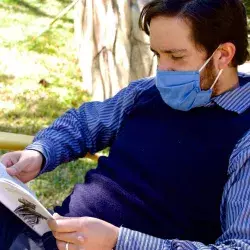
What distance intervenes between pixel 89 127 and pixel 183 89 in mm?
496

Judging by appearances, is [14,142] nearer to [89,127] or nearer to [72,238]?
[89,127]

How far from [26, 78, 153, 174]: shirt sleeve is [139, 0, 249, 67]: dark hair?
0.41 meters

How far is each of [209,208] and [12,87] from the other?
3314 mm

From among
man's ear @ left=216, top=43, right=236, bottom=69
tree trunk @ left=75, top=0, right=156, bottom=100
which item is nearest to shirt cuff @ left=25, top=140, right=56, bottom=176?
man's ear @ left=216, top=43, right=236, bottom=69

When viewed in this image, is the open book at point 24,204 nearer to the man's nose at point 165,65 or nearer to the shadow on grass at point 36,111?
the man's nose at point 165,65

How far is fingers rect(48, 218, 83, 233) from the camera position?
172 cm

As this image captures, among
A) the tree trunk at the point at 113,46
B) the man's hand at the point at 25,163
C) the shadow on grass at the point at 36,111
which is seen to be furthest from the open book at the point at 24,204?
the tree trunk at the point at 113,46

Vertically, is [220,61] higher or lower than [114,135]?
higher

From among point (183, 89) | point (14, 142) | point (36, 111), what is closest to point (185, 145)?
point (183, 89)

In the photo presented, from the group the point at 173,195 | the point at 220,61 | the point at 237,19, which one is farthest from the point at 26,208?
the point at 237,19

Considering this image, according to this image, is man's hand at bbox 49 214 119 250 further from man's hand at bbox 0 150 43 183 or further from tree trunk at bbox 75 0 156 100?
tree trunk at bbox 75 0 156 100

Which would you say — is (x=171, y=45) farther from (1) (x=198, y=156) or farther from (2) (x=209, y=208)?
(2) (x=209, y=208)

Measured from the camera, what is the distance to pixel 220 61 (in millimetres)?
1974

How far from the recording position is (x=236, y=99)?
197cm
